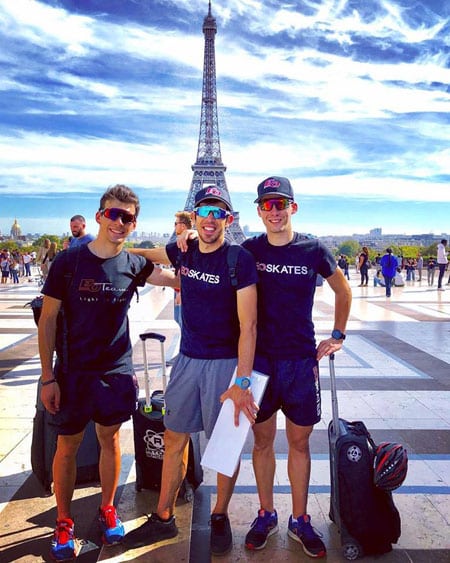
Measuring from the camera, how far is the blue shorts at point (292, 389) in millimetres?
2791

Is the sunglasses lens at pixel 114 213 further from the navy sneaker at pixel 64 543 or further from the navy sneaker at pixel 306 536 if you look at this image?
the navy sneaker at pixel 306 536

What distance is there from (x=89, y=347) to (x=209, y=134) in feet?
187

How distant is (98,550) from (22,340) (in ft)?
20.4

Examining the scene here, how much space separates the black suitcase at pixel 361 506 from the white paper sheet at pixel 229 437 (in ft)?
1.89

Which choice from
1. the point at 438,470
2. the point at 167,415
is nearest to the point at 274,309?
the point at 167,415

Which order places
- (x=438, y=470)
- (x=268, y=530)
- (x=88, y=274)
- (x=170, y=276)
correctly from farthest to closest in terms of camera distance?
(x=438, y=470) < (x=170, y=276) < (x=268, y=530) < (x=88, y=274)

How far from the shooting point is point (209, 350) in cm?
273

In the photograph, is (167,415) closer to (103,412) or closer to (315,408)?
(103,412)

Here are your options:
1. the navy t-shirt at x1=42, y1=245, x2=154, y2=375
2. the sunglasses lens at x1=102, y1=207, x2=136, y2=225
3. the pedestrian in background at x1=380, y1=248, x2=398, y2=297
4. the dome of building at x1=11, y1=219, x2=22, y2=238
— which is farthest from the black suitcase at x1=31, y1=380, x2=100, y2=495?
the dome of building at x1=11, y1=219, x2=22, y2=238

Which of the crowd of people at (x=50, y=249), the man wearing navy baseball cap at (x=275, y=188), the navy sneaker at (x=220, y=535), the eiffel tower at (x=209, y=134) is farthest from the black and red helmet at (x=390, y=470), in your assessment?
the eiffel tower at (x=209, y=134)

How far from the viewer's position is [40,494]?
336cm

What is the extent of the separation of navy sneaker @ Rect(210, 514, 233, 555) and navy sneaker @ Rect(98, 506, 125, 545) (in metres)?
0.52

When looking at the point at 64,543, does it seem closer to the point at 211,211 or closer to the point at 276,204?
the point at 211,211

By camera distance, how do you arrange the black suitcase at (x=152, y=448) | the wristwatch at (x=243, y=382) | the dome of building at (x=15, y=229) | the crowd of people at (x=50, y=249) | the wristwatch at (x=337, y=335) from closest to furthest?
the wristwatch at (x=243, y=382) < the wristwatch at (x=337, y=335) < the black suitcase at (x=152, y=448) < the crowd of people at (x=50, y=249) < the dome of building at (x=15, y=229)
